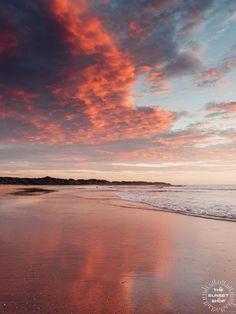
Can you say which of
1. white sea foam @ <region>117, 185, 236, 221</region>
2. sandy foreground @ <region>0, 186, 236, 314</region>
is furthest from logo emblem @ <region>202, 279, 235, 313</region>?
white sea foam @ <region>117, 185, 236, 221</region>

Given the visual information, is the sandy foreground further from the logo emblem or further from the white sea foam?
the white sea foam

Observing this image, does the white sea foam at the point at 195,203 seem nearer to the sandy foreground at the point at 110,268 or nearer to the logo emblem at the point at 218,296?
the sandy foreground at the point at 110,268

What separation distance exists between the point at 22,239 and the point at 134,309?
18.6ft

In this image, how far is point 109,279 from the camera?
6.08 metres

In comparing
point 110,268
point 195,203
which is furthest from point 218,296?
point 195,203

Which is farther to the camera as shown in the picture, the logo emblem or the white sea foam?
the white sea foam

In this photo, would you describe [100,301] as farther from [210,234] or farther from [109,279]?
[210,234]

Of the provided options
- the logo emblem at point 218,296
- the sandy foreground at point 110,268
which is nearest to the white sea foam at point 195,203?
the sandy foreground at point 110,268

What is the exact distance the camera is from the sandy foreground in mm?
4980

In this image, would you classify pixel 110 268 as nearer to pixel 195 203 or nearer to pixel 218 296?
pixel 218 296

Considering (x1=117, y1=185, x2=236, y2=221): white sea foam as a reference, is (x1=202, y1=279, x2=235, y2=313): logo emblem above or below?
below

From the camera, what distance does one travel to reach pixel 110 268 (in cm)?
677

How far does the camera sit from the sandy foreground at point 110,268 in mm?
4980

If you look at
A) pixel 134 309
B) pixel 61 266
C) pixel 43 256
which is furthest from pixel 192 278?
pixel 43 256
